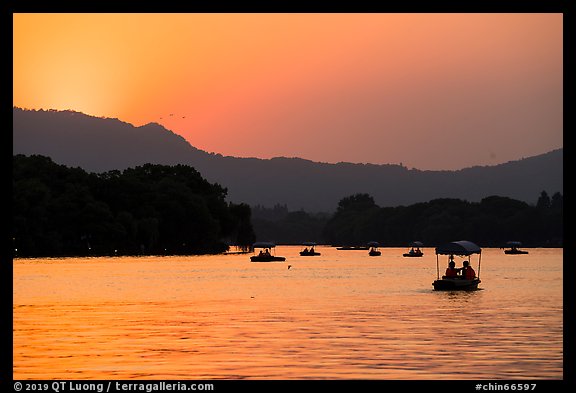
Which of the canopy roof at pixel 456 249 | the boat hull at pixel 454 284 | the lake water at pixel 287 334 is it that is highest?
the canopy roof at pixel 456 249

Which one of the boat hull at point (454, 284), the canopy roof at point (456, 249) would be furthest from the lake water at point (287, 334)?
the canopy roof at point (456, 249)

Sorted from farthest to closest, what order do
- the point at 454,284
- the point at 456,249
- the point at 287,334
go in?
the point at 454,284 → the point at 456,249 → the point at 287,334

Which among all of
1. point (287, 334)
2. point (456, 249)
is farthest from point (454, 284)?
point (287, 334)

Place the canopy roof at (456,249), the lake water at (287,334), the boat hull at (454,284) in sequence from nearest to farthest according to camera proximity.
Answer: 1. the lake water at (287,334)
2. the canopy roof at (456,249)
3. the boat hull at (454,284)

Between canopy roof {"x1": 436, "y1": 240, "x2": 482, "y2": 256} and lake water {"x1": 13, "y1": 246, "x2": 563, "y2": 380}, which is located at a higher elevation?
canopy roof {"x1": 436, "y1": 240, "x2": 482, "y2": 256}

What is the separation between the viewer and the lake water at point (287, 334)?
3731cm

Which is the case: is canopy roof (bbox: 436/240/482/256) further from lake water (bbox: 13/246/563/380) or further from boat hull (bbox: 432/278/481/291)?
lake water (bbox: 13/246/563/380)

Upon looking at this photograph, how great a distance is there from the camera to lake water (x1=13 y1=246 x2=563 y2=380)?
37.3 m

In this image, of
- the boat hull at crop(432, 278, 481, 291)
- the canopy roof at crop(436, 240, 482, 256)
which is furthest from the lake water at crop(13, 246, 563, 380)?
the canopy roof at crop(436, 240, 482, 256)

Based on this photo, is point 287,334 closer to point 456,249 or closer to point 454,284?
point 456,249

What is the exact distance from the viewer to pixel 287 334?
51281 millimetres

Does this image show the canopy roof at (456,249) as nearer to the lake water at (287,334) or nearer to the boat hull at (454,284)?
the boat hull at (454,284)

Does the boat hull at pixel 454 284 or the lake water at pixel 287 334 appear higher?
the boat hull at pixel 454 284
